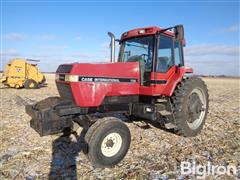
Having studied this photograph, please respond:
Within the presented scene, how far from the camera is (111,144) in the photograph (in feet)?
15.5

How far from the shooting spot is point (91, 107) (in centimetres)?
Answer: 512

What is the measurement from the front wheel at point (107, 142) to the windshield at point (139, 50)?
191 cm

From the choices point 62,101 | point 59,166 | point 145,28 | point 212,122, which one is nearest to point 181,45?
point 145,28

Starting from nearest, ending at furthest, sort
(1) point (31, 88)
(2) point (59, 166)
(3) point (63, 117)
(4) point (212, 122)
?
(2) point (59, 166) → (3) point (63, 117) → (4) point (212, 122) → (1) point (31, 88)

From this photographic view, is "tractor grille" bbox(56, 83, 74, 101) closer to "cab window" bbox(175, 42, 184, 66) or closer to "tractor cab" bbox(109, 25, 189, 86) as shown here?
"tractor cab" bbox(109, 25, 189, 86)

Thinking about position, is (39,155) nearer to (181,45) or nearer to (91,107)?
(91,107)

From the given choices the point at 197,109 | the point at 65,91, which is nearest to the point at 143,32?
the point at 65,91

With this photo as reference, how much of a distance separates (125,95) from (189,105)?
1946 millimetres

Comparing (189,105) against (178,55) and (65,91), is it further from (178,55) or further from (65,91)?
(65,91)

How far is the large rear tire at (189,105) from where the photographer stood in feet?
19.5

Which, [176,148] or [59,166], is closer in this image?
[59,166]

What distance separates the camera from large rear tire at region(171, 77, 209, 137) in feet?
19.5

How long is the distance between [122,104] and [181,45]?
2.63 metres

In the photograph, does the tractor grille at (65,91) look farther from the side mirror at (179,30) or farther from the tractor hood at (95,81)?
the side mirror at (179,30)
